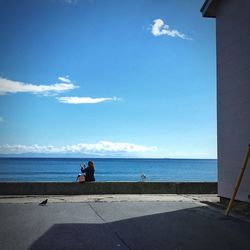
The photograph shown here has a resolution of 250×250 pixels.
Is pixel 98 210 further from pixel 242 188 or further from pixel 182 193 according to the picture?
pixel 182 193

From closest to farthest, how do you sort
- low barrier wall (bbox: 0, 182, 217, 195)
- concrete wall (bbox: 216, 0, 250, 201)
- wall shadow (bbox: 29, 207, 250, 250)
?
wall shadow (bbox: 29, 207, 250, 250) < concrete wall (bbox: 216, 0, 250, 201) < low barrier wall (bbox: 0, 182, 217, 195)

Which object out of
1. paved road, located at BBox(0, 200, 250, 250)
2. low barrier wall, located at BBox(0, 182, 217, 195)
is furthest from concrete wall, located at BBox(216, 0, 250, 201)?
low barrier wall, located at BBox(0, 182, 217, 195)

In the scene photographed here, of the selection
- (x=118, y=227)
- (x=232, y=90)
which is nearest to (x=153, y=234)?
(x=118, y=227)

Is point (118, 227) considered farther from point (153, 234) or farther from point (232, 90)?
point (232, 90)

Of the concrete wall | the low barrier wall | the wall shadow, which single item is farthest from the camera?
the low barrier wall

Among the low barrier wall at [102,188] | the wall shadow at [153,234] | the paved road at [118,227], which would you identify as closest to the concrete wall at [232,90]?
the paved road at [118,227]

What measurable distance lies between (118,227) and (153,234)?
1021 mm

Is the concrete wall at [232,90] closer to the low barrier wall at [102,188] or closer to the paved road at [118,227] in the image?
the paved road at [118,227]

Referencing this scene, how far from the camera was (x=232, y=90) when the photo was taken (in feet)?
42.5

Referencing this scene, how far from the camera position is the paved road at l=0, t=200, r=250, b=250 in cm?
741

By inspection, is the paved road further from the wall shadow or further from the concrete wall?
the concrete wall

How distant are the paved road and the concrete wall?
1339mm

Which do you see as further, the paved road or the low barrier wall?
the low barrier wall

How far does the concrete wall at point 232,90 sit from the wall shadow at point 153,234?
2459 mm
